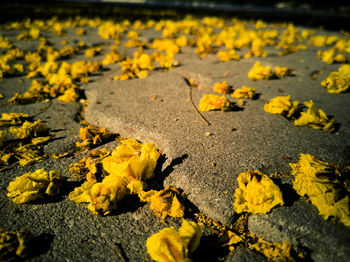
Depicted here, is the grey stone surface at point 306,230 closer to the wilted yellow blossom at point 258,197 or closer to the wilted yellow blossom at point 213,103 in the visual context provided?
the wilted yellow blossom at point 258,197

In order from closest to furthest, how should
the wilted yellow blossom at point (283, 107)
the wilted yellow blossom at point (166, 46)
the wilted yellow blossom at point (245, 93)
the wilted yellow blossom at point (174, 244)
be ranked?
the wilted yellow blossom at point (174, 244), the wilted yellow blossom at point (283, 107), the wilted yellow blossom at point (245, 93), the wilted yellow blossom at point (166, 46)

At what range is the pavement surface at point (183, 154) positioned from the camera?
32.4 inches

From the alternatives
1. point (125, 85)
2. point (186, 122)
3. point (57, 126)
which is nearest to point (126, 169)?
point (186, 122)

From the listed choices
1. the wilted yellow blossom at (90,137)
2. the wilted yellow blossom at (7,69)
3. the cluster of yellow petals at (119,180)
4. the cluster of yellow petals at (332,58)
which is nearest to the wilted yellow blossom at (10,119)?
the wilted yellow blossom at (90,137)

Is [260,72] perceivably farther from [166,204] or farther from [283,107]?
[166,204]

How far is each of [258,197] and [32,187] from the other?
1058 mm

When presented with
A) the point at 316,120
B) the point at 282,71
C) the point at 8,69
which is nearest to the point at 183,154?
the point at 316,120

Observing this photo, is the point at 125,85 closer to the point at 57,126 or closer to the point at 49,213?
the point at 57,126

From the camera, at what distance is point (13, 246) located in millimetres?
778

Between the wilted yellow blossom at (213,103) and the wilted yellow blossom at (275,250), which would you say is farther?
the wilted yellow blossom at (213,103)

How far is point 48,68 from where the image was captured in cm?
229

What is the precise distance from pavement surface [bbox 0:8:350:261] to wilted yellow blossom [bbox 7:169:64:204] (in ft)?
0.16

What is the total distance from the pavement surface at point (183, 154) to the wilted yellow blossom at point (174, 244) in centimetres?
11

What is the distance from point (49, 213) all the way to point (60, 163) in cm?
35
